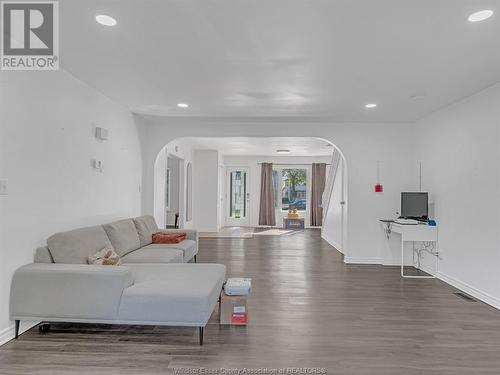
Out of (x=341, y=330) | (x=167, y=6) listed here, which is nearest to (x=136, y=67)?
(x=167, y=6)

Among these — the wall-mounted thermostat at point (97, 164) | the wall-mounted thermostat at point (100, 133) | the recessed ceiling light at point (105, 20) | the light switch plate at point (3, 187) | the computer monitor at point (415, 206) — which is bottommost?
the computer monitor at point (415, 206)

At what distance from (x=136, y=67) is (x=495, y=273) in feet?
14.7

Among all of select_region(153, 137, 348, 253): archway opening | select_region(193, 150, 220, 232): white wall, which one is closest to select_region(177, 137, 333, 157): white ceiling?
select_region(153, 137, 348, 253): archway opening

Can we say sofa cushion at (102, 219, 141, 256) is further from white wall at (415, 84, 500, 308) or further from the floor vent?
white wall at (415, 84, 500, 308)

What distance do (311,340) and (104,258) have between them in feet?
6.93

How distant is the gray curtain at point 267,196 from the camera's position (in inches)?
476

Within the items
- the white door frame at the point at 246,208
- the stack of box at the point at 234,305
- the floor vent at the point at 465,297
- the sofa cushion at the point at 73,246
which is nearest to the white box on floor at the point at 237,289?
the stack of box at the point at 234,305

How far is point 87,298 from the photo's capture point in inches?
111

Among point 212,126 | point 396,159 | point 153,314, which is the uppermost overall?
point 212,126

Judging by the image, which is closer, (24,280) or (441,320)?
(24,280)

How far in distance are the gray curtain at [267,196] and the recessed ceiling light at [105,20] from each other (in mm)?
9629

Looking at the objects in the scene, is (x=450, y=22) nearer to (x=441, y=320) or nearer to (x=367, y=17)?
(x=367, y=17)

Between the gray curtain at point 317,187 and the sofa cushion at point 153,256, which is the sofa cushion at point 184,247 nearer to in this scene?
the sofa cushion at point 153,256

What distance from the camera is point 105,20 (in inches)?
100
